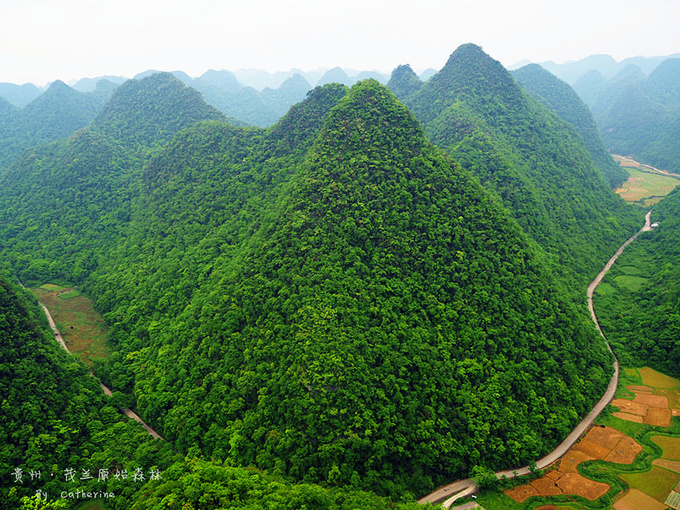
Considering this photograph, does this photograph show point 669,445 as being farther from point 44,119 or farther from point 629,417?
point 44,119

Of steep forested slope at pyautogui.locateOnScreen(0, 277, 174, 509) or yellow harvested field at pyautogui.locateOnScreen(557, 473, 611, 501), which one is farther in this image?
yellow harvested field at pyautogui.locateOnScreen(557, 473, 611, 501)

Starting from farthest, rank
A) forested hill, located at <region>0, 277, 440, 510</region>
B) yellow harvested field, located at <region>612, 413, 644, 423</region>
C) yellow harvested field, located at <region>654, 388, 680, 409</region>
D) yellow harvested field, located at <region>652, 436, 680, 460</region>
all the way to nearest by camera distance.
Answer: yellow harvested field, located at <region>654, 388, 680, 409</region>, yellow harvested field, located at <region>612, 413, 644, 423</region>, yellow harvested field, located at <region>652, 436, 680, 460</region>, forested hill, located at <region>0, 277, 440, 510</region>

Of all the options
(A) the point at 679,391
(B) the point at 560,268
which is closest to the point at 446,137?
(B) the point at 560,268

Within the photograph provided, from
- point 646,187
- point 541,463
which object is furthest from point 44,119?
point 646,187

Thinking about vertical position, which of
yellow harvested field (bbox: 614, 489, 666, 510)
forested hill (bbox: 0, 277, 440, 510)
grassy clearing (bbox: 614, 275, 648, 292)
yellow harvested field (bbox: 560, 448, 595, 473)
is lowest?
yellow harvested field (bbox: 614, 489, 666, 510)

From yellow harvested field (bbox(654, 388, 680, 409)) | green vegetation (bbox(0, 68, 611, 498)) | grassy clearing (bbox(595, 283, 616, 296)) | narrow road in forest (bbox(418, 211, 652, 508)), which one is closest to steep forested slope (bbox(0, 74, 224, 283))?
green vegetation (bbox(0, 68, 611, 498))

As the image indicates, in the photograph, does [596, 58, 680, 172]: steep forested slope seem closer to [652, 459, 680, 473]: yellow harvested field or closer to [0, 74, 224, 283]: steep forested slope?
[652, 459, 680, 473]: yellow harvested field
